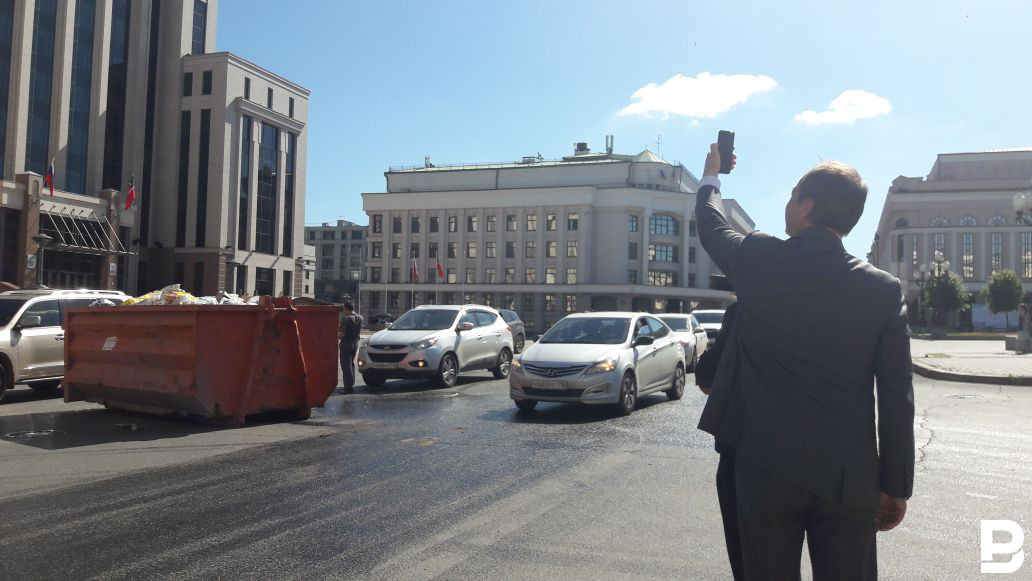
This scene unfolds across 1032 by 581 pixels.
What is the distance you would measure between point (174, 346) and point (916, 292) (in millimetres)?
107624

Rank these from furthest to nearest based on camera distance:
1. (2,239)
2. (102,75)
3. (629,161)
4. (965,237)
A: (965,237) < (629,161) < (102,75) < (2,239)

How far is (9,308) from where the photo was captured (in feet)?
44.1

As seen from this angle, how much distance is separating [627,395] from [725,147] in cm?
893

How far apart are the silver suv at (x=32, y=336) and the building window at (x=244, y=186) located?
48084mm

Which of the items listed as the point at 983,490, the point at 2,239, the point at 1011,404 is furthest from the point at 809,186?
the point at 2,239

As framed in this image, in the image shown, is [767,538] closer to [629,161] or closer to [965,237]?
[629,161]

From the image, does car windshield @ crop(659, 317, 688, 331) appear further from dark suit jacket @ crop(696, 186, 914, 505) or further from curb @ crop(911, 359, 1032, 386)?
dark suit jacket @ crop(696, 186, 914, 505)

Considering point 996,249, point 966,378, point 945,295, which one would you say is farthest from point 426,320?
point 996,249

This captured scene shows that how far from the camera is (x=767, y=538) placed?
8.21ft

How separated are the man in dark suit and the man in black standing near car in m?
13.4

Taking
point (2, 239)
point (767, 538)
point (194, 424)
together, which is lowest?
point (194, 424)

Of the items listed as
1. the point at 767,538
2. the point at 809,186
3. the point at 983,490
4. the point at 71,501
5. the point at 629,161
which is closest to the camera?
the point at 767,538

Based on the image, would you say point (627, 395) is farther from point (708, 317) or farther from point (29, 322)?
point (708, 317)

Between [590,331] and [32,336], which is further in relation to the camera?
[32,336]
